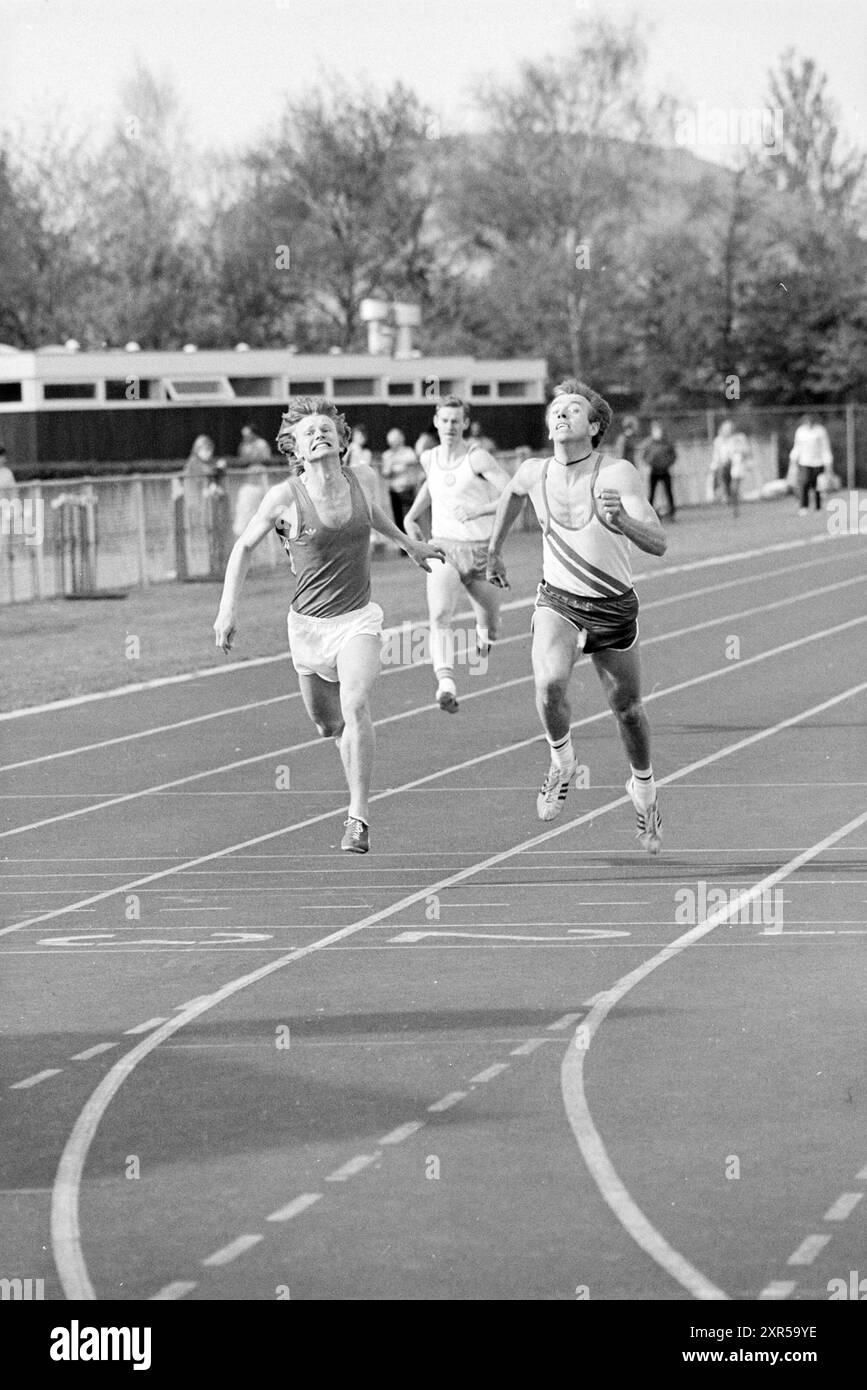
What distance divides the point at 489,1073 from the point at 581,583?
3739 millimetres

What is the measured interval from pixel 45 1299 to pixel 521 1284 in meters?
1.13

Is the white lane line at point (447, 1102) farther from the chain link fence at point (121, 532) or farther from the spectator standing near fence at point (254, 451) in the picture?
the spectator standing near fence at point (254, 451)

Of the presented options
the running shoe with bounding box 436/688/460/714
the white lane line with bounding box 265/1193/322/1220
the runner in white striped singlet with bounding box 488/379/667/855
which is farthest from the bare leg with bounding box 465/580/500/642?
the white lane line with bounding box 265/1193/322/1220

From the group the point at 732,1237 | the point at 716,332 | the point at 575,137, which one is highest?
the point at 575,137

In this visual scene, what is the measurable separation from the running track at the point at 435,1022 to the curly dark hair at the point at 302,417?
2.06 m

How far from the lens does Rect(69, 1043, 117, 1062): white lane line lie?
8844mm

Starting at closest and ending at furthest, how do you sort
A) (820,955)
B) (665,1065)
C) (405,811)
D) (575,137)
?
1. (665,1065)
2. (820,955)
3. (405,811)
4. (575,137)

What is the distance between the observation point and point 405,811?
14.7 m

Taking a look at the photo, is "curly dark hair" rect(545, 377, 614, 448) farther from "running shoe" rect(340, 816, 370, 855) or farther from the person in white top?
the person in white top

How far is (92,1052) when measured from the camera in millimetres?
8922

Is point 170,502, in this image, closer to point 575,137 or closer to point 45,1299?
point 45,1299

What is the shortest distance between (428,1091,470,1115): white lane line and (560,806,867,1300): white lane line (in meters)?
0.32

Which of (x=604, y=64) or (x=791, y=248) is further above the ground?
(x=604, y=64)

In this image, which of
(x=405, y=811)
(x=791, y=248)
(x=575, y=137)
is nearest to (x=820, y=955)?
(x=405, y=811)
